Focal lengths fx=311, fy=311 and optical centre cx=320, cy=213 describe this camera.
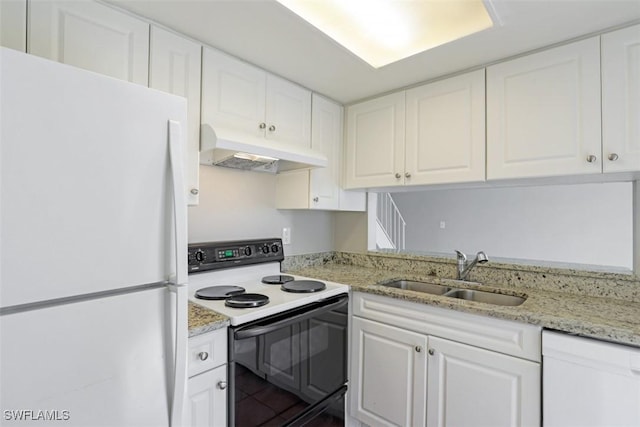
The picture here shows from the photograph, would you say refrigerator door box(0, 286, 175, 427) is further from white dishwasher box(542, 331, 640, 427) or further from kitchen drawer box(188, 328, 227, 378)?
white dishwasher box(542, 331, 640, 427)

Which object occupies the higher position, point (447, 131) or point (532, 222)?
point (447, 131)

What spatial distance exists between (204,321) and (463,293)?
58.9 inches

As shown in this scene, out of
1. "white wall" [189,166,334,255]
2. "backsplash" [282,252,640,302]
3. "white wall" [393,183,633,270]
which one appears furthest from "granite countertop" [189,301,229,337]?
"white wall" [393,183,633,270]

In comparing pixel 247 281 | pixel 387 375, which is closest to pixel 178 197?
pixel 247 281

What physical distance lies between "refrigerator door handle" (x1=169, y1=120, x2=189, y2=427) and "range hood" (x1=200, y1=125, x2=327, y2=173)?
498 mm

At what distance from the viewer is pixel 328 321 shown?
1649mm

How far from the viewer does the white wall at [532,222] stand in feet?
13.5

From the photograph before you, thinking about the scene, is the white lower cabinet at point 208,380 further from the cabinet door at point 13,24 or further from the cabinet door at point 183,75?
the cabinet door at point 13,24

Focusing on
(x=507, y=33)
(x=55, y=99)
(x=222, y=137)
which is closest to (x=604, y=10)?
(x=507, y=33)

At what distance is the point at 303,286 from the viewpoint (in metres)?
1.72

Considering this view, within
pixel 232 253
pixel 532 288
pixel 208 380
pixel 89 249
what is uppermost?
pixel 89 249

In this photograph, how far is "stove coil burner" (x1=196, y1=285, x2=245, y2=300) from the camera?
150cm

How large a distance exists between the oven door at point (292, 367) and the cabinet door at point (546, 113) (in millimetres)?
1216

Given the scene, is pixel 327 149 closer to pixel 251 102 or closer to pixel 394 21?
pixel 251 102
